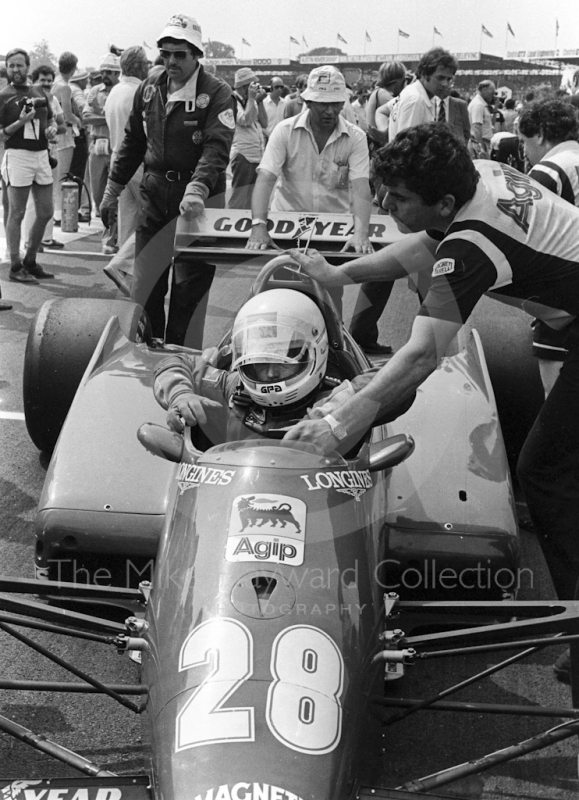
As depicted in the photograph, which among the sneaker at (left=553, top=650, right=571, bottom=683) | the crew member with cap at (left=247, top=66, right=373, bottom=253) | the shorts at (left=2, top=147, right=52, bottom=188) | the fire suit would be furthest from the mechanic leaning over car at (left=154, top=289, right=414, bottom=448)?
the shorts at (left=2, top=147, right=52, bottom=188)

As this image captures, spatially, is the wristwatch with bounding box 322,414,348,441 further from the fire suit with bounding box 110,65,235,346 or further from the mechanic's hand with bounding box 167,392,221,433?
the fire suit with bounding box 110,65,235,346

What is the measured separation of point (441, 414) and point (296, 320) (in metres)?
1.08

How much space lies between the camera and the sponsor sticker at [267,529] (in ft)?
8.40

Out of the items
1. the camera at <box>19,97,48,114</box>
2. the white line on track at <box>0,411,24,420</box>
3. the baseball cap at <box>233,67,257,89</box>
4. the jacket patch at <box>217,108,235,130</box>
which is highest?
the jacket patch at <box>217,108,235,130</box>

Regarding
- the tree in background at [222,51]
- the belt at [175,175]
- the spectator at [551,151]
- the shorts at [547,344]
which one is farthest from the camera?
the tree in background at [222,51]

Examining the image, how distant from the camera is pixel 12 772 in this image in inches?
108

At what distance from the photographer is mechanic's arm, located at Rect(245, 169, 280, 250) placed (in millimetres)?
4984

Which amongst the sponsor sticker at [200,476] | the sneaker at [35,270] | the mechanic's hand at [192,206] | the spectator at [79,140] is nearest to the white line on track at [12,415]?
the mechanic's hand at [192,206]

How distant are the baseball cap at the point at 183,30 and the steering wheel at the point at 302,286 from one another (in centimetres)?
207

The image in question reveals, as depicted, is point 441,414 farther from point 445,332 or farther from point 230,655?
point 230,655

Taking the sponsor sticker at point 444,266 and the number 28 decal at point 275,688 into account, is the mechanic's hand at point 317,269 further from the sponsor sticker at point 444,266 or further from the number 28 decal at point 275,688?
the number 28 decal at point 275,688

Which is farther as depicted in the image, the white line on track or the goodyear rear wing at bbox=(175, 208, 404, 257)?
the white line on track

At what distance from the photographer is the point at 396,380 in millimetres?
3086

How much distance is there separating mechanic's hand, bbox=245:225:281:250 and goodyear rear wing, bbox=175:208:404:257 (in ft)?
0.46
